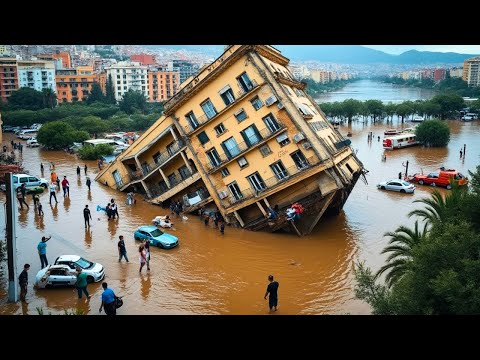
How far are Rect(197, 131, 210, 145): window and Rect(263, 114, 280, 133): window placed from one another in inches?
173

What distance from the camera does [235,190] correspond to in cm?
2769

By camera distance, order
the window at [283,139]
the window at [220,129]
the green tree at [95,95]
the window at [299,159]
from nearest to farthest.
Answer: the window at [299,159] → the window at [283,139] → the window at [220,129] → the green tree at [95,95]

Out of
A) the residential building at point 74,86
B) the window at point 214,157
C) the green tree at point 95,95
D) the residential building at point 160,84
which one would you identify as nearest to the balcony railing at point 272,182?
the window at point 214,157

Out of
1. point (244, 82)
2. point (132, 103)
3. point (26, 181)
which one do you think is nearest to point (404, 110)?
point (132, 103)

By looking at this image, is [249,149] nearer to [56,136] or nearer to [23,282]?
[23,282]

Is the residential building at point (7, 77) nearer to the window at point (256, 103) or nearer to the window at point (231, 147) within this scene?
the window at point (231, 147)

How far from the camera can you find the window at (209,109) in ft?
93.6

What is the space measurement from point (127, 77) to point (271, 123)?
111011 millimetres

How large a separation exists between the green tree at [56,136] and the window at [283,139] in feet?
132

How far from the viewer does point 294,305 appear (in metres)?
17.8

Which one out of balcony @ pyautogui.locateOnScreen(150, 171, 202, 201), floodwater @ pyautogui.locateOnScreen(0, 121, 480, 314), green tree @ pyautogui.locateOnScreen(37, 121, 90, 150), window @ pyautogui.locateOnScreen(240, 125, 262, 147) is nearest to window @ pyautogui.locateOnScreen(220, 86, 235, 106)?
window @ pyautogui.locateOnScreen(240, 125, 262, 147)

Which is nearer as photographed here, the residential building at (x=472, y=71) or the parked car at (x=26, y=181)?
the parked car at (x=26, y=181)

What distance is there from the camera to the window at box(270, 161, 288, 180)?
2616cm
